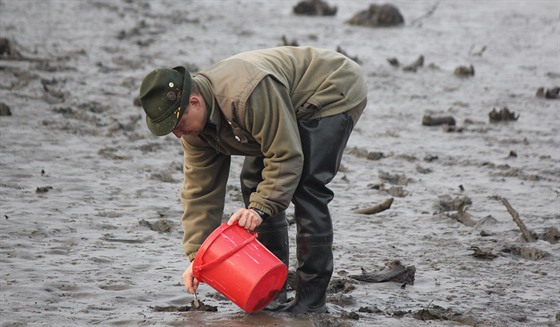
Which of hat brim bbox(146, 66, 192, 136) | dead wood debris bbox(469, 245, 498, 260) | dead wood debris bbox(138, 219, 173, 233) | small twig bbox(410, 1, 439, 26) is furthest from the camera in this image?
small twig bbox(410, 1, 439, 26)

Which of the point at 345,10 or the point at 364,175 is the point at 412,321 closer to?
the point at 364,175

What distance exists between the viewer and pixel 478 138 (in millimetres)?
8375

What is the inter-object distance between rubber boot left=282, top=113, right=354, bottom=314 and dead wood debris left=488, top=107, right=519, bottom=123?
15.3 feet

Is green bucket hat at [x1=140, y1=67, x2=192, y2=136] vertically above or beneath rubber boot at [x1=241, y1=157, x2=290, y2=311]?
above

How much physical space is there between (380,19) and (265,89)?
10059 mm

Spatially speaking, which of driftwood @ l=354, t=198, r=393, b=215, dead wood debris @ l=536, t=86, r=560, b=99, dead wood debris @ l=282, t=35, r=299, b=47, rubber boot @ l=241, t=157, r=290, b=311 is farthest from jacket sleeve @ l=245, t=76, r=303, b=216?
dead wood debris @ l=282, t=35, r=299, b=47

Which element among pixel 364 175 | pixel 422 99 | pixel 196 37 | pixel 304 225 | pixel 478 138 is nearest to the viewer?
pixel 304 225

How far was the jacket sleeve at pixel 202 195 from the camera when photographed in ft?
14.4

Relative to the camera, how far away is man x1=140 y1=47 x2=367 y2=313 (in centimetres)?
403

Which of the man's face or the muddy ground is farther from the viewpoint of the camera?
the muddy ground

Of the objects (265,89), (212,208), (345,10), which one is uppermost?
(265,89)

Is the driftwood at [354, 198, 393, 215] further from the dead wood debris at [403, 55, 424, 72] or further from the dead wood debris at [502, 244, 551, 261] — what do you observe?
the dead wood debris at [403, 55, 424, 72]

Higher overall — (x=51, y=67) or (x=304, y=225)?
(x=304, y=225)

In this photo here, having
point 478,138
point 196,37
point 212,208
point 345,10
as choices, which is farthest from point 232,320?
point 345,10
